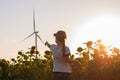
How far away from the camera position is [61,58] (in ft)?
25.4

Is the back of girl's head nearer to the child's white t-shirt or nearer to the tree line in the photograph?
the child's white t-shirt

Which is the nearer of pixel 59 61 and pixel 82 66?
pixel 59 61

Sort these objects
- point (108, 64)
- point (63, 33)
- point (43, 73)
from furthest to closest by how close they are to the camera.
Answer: point (43, 73) → point (108, 64) → point (63, 33)

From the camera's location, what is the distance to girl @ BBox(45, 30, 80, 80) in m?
7.69

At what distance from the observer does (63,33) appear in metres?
7.68

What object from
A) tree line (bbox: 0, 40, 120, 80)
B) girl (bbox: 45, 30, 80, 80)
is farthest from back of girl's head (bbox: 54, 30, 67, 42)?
tree line (bbox: 0, 40, 120, 80)

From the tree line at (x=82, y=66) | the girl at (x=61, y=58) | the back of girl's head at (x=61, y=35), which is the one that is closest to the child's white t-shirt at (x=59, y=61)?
the girl at (x=61, y=58)

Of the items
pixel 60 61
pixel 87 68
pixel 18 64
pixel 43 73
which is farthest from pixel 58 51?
pixel 18 64

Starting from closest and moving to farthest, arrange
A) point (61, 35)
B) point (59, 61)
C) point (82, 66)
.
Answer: point (61, 35) → point (59, 61) → point (82, 66)

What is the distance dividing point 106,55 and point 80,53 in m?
0.94

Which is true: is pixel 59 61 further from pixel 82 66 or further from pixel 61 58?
pixel 82 66

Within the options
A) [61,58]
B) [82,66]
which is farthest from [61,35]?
[82,66]

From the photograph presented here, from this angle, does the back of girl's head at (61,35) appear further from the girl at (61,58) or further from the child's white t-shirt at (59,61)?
the child's white t-shirt at (59,61)

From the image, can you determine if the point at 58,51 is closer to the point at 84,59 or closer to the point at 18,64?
the point at 84,59
